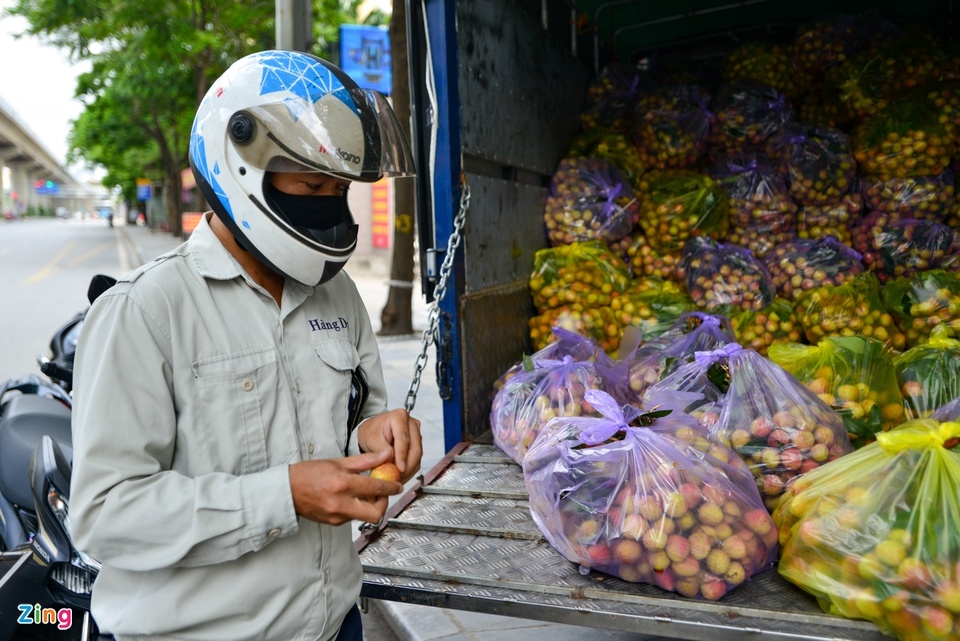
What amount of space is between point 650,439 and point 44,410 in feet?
7.99

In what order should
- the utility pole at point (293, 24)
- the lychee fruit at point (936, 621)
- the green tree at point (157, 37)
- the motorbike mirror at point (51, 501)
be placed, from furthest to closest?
the green tree at point (157, 37) < the utility pole at point (293, 24) < the motorbike mirror at point (51, 501) < the lychee fruit at point (936, 621)

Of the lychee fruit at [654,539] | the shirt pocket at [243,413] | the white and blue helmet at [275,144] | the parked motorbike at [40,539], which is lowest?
the parked motorbike at [40,539]

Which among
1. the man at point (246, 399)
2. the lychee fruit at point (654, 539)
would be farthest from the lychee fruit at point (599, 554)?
the man at point (246, 399)

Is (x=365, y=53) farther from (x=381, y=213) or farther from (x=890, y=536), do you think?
(x=890, y=536)

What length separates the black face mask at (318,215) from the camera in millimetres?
1583

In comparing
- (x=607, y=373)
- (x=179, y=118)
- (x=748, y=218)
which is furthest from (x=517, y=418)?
(x=179, y=118)

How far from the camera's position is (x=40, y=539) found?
8.01ft

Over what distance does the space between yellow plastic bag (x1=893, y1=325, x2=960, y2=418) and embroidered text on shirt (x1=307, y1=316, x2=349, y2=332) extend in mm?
2165

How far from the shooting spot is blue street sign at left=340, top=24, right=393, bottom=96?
1129 centimetres

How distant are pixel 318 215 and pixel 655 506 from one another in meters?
1.19

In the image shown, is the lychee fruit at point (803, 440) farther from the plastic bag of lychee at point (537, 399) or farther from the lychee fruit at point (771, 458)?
the plastic bag of lychee at point (537, 399)

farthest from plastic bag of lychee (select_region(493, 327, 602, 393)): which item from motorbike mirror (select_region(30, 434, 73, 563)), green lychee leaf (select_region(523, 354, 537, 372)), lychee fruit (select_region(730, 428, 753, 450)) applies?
motorbike mirror (select_region(30, 434, 73, 563))

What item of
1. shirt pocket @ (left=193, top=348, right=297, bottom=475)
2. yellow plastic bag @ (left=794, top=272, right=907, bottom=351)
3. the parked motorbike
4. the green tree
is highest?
the green tree

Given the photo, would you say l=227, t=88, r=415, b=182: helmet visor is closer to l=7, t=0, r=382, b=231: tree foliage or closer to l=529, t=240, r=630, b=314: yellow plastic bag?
l=529, t=240, r=630, b=314: yellow plastic bag
